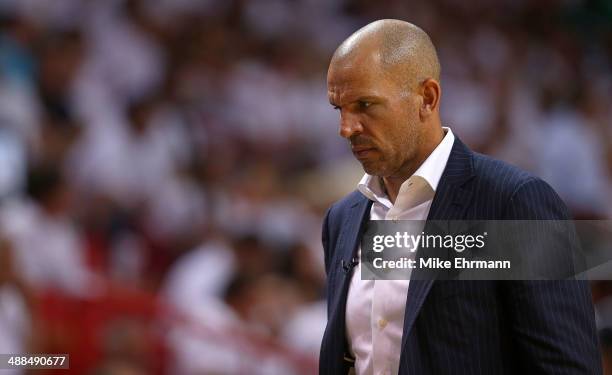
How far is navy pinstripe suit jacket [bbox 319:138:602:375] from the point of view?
4.63ft

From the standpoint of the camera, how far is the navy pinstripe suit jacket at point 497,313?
4.63 feet

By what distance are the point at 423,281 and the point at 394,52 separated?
1.30ft

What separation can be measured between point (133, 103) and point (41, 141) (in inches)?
30.1

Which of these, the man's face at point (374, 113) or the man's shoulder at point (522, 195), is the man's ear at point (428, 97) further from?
the man's shoulder at point (522, 195)

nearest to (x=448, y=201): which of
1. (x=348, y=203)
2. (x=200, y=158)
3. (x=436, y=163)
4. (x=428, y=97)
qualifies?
(x=436, y=163)

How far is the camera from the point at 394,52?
1.58m

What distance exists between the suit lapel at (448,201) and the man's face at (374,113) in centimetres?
8

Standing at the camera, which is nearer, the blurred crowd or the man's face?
the man's face

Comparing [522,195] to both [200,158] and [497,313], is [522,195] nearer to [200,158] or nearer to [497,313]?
[497,313]

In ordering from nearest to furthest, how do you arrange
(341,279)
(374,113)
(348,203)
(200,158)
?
(374,113), (341,279), (348,203), (200,158)

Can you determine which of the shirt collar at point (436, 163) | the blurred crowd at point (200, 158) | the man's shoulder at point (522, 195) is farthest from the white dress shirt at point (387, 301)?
the blurred crowd at point (200, 158)

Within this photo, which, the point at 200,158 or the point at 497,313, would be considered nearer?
the point at 497,313

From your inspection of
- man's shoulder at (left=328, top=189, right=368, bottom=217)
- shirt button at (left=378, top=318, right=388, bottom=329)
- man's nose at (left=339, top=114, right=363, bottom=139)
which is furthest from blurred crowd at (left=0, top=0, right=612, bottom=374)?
man's nose at (left=339, top=114, right=363, bottom=139)

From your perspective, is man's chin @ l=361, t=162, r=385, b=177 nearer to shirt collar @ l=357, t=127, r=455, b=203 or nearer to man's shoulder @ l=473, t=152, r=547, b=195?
shirt collar @ l=357, t=127, r=455, b=203
